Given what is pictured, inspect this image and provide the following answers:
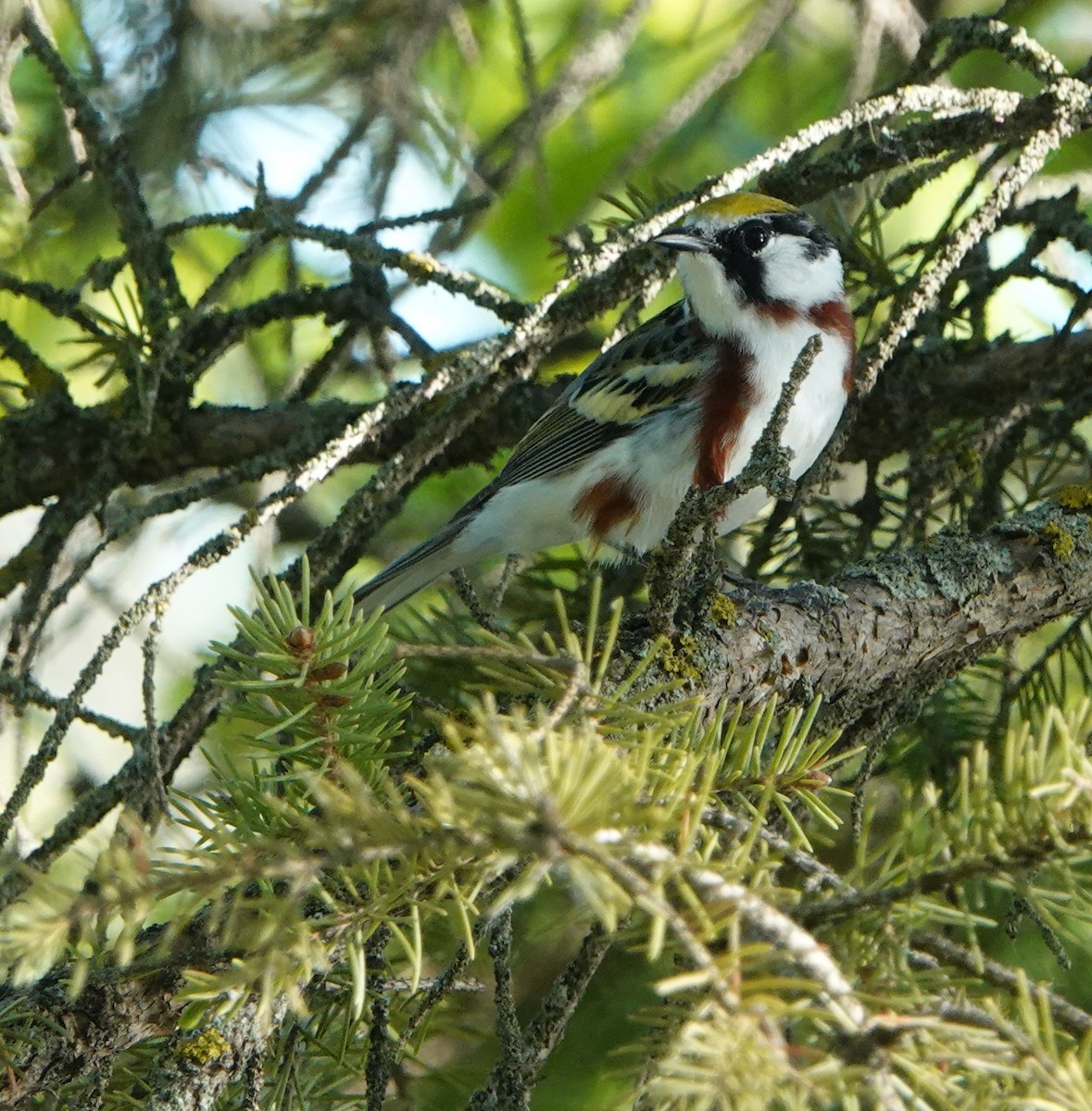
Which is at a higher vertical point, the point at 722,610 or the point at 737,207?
the point at 737,207

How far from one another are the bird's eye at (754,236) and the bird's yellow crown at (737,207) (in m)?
0.03

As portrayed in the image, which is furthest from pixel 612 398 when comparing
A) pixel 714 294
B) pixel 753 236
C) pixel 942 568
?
pixel 942 568

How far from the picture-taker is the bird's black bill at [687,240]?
9.10ft

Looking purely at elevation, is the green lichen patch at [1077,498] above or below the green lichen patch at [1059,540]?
above

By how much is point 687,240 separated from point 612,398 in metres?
0.41

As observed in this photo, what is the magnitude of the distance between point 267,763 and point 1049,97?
5.38 ft

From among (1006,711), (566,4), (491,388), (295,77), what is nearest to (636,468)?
(491,388)

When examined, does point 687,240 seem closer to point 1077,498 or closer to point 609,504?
point 609,504

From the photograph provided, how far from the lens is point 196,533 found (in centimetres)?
357

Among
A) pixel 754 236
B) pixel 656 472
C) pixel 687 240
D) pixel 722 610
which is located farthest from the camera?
pixel 754 236

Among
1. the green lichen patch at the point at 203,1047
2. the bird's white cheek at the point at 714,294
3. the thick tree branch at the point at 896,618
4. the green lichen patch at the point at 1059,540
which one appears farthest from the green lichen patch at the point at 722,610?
the bird's white cheek at the point at 714,294

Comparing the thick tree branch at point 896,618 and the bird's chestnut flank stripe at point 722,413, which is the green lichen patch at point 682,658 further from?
the bird's chestnut flank stripe at point 722,413

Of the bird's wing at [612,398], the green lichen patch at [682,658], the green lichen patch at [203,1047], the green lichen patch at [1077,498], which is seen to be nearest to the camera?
the green lichen patch at [203,1047]

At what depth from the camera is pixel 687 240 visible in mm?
3006
